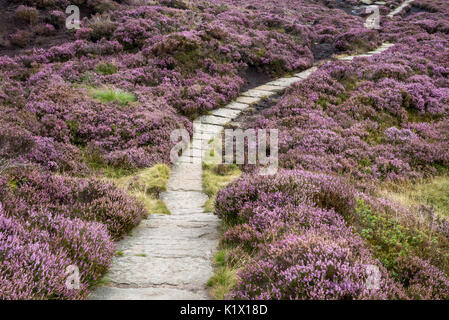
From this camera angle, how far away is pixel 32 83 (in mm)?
13898

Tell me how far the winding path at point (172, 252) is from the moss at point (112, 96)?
4.50 m

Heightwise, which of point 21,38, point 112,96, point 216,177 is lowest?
point 216,177

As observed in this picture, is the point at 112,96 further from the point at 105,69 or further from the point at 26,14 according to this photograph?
the point at 26,14

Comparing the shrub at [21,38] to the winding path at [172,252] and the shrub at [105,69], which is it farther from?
the winding path at [172,252]

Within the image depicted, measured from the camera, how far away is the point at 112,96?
1316 centimetres

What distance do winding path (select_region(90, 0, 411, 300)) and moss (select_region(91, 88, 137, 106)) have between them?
14.8ft

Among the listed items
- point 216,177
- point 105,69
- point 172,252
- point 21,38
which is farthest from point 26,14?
point 172,252

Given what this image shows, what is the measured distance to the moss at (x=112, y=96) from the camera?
42.8ft

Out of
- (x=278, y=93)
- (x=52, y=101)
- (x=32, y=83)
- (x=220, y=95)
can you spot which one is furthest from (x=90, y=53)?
(x=278, y=93)

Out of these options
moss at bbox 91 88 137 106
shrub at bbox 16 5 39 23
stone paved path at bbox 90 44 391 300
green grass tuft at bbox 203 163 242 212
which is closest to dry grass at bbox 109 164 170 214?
stone paved path at bbox 90 44 391 300

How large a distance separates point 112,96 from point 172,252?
9.40 metres

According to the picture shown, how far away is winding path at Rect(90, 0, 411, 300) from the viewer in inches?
170

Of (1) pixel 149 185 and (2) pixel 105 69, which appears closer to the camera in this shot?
(1) pixel 149 185
